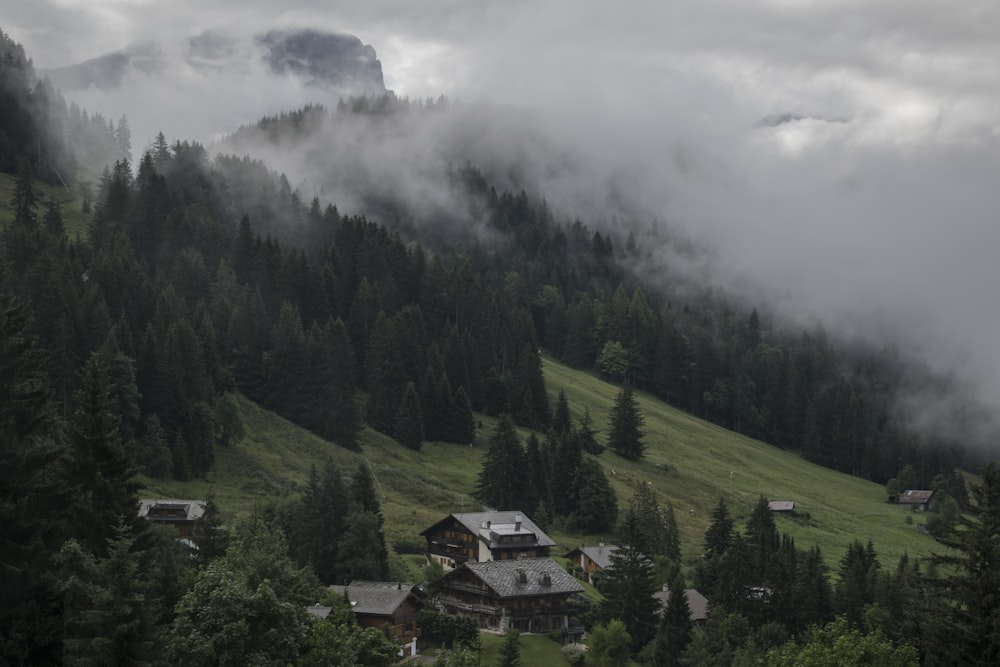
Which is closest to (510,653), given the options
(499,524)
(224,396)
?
(499,524)

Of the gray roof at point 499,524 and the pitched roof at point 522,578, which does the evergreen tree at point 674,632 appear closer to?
→ the pitched roof at point 522,578

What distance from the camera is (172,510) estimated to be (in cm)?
7981

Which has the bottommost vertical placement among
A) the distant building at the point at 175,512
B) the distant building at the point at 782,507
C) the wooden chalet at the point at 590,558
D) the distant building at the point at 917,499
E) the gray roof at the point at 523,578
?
the distant building at the point at 917,499

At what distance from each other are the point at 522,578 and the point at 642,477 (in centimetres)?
5385

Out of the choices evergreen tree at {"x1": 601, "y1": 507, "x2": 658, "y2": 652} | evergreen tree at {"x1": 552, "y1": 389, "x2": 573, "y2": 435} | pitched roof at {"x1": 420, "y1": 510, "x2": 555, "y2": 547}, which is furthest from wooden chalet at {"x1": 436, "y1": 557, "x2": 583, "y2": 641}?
evergreen tree at {"x1": 552, "y1": 389, "x2": 573, "y2": 435}

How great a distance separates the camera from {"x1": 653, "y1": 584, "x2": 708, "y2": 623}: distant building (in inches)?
3489

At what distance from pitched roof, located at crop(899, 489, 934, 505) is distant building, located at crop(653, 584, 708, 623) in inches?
3493

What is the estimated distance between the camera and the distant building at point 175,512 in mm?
78125

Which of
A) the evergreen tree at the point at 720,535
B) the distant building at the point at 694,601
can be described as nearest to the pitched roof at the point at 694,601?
the distant building at the point at 694,601

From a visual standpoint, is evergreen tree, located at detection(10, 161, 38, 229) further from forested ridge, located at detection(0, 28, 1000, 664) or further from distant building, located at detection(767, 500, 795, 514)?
distant building, located at detection(767, 500, 795, 514)

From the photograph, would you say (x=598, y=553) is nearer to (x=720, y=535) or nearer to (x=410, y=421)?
(x=720, y=535)

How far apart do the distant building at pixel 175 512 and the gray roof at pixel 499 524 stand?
79.3ft

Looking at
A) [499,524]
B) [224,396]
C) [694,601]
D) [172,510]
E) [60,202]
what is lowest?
[694,601]

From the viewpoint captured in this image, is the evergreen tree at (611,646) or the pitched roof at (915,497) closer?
the evergreen tree at (611,646)
